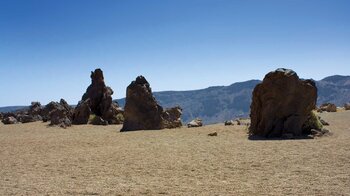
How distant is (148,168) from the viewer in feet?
47.9

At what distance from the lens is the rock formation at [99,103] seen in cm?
3767

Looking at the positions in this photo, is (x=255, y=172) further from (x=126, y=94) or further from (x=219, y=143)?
(x=126, y=94)

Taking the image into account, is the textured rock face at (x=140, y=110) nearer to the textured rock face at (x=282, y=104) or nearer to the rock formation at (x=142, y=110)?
the rock formation at (x=142, y=110)

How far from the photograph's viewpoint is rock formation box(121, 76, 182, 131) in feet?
101

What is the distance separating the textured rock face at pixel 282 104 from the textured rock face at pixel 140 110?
27.1 feet

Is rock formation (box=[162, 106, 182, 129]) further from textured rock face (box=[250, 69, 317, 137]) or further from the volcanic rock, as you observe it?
the volcanic rock

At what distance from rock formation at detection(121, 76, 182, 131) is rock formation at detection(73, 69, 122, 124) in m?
6.35

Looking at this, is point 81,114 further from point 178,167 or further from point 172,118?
point 178,167

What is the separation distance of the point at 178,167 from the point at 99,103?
27.4m

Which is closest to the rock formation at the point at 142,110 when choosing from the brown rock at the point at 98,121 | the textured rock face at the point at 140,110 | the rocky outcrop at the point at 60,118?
the textured rock face at the point at 140,110

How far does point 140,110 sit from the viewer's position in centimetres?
3128

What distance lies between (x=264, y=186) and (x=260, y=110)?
1434 cm

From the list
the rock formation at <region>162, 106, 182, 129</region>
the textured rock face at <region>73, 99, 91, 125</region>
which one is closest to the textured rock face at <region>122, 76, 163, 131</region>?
the rock formation at <region>162, 106, 182, 129</region>

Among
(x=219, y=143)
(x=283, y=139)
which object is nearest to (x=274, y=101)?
(x=283, y=139)
